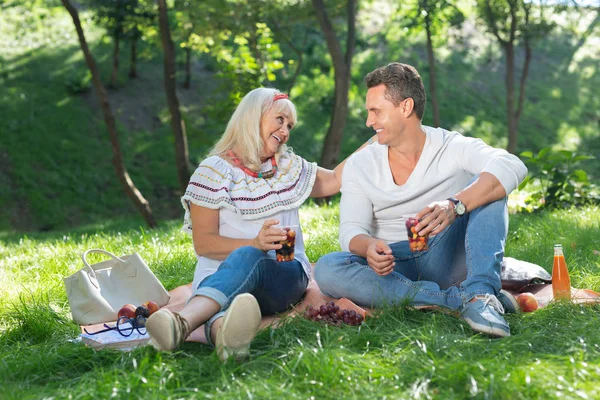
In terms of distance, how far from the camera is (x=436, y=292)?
12.7ft

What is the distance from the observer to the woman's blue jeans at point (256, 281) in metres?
3.53

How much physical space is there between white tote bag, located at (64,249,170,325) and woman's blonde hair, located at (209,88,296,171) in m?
0.88

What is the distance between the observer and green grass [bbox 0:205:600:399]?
270 cm

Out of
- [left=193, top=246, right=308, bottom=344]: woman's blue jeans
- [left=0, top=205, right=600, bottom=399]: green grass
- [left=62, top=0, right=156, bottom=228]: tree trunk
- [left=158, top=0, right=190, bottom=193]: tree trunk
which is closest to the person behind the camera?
[left=0, top=205, right=600, bottom=399]: green grass

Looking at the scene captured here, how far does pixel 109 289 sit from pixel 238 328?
1534mm

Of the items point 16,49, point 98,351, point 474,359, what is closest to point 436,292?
point 474,359

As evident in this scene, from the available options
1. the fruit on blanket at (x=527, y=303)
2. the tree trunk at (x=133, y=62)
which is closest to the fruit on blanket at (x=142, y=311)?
the fruit on blanket at (x=527, y=303)

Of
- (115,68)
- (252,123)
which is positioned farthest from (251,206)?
(115,68)

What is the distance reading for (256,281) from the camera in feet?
12.1

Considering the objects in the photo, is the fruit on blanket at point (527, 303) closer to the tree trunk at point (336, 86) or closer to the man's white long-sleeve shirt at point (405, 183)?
the man's white long-sleeve shirt at point (405, 183)

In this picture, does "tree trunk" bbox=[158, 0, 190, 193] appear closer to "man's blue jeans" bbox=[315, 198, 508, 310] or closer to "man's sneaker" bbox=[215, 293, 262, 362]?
"man's blue jeans" bbox=[315, 198, 508, 310]

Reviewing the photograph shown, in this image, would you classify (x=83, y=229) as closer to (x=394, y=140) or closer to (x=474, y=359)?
(x=394, y=140)

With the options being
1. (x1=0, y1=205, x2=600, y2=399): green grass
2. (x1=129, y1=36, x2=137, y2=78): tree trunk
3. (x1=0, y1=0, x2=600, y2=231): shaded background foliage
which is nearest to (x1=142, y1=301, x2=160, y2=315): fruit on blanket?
(x1=0, y1=205, x2=600, y2=399): green grass

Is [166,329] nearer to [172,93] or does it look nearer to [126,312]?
[126,312]
